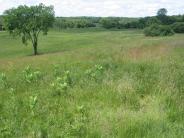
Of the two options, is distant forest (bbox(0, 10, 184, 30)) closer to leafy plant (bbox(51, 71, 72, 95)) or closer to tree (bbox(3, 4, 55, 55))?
tree (bbox(3, 4, 55, 55))

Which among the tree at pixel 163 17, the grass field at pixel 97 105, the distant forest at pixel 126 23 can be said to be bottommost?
the distant forest at pixel 126 23

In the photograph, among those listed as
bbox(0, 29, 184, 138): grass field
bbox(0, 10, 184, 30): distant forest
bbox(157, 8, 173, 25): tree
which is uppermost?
bbox(0, 29, 184, 138): grass field

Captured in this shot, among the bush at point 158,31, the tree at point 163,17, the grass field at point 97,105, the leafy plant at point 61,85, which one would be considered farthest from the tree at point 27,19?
the leafy plant at point 61,85

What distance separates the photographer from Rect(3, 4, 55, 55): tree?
60.4m

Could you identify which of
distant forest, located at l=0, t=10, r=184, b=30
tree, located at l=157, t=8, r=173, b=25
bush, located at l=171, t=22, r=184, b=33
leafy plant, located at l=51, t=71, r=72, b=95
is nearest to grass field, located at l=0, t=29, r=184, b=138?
leafy plant, located at l=51, t=71, r=72, b=95

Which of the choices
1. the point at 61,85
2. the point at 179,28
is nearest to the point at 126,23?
the point at 179,28

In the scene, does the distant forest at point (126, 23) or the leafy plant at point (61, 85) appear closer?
the leafy plant at point (61, 85)

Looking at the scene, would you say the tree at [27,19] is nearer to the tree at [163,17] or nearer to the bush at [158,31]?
the bush at [158,31]

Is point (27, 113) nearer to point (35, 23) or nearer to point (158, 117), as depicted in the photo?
point (158, 117)

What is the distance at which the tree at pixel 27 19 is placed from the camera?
60.4 m

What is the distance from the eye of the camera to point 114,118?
5980mm

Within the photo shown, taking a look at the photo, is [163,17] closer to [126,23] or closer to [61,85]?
[126,23]

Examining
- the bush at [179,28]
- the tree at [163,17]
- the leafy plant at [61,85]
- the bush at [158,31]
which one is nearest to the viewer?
the leafy plant at [61,85]

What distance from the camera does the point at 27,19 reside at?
61125 millimetres
